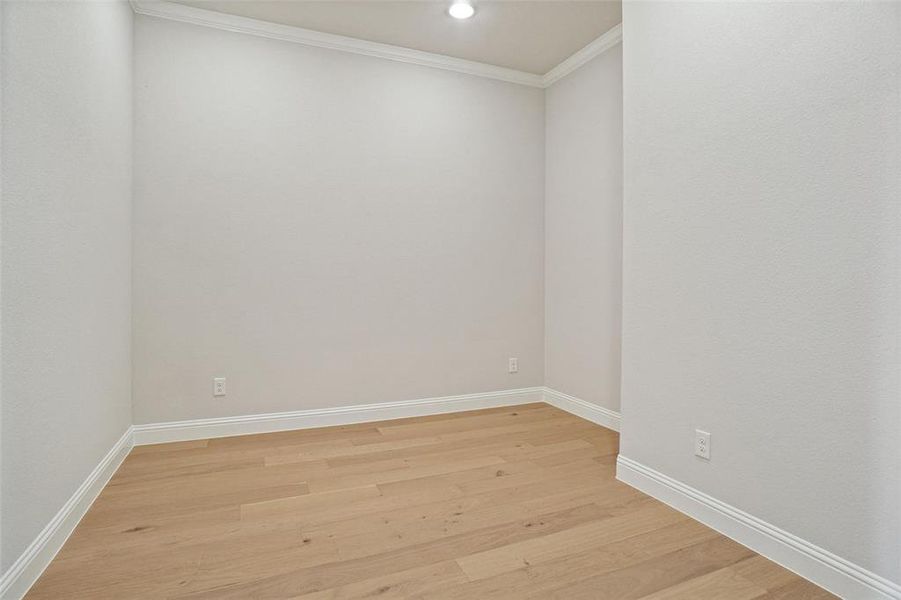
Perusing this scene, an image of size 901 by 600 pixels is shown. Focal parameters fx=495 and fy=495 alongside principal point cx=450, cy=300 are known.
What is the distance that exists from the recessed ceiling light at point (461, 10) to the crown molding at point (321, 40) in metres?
0.58

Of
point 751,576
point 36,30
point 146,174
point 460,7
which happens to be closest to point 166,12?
Answer: point 146,174

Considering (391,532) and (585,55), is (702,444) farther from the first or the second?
(585,55)

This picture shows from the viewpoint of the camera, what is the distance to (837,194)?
160 centimetres

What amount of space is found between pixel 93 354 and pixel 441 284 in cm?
219

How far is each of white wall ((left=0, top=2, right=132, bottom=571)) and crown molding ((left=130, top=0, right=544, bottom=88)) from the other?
1.00 ft

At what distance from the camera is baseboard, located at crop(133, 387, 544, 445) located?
9.98 ft

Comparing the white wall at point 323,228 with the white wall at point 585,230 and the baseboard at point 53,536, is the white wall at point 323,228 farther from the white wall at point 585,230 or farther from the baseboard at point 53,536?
the baseboard at point 53,536

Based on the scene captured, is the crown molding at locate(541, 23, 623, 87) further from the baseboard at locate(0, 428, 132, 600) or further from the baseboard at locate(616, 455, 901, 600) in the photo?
the baseboard at locate(0, 428, 132, 600)

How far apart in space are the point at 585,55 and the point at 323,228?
222 centimetres

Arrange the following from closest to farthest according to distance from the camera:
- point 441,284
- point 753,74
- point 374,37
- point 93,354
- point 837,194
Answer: point 837,194
point 753,74
point 93,354
point 374,37
point 441,284

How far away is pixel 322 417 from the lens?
3.39 m

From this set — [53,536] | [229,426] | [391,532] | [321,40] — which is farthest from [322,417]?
[321,40]

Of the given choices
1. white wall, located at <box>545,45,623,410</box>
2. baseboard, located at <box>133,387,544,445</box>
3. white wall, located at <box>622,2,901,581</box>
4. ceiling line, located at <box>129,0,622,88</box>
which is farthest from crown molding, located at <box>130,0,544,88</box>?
baseboard, located at <box>133,387,544,445</box>

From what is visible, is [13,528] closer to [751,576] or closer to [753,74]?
[751,576]
